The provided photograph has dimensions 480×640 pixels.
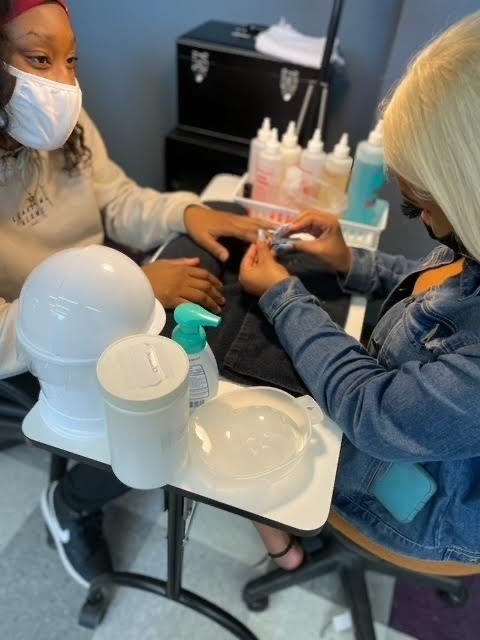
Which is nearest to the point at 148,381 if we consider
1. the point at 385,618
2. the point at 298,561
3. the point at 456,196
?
the point at 456,196

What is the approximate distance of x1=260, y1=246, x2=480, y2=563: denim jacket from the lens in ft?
2.12

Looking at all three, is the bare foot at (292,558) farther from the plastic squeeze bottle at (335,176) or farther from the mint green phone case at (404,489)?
the plastic squeeze bottle at (335,176)

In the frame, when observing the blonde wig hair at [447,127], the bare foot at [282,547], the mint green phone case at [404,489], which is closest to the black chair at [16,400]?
the bare foot at [282,547]

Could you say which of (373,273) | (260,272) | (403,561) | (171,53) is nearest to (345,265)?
(373,273)

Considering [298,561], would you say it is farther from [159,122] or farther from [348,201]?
[159,122]

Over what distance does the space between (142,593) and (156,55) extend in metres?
1.74

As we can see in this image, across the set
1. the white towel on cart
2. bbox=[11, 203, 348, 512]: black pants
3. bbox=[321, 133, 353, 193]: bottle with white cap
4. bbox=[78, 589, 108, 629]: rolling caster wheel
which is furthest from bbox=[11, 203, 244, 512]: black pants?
the white towel on cart

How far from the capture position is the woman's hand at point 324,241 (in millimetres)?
1026

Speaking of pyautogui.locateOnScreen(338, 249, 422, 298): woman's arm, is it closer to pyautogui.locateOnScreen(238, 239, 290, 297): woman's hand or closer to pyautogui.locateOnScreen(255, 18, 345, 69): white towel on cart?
pyautogui.locateOnScreen(238, 239, 290, 297): woman's hand

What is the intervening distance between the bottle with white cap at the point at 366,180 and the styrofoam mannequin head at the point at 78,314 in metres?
0.73

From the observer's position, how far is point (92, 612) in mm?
1156

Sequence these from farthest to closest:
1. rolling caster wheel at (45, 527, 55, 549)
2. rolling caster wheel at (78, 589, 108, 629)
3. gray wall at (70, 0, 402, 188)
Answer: gray wall at (70, 0, 402, 188) → rolling caster wheel at (45, 527, 55, 549) → rolling caster wheel at (78, 589, 108, 629)

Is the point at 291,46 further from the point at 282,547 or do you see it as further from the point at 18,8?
the point at 282,547

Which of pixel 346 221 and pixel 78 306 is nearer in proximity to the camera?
pixel 78 306
